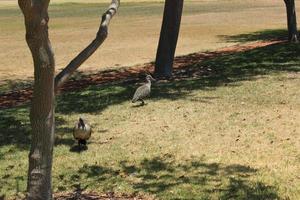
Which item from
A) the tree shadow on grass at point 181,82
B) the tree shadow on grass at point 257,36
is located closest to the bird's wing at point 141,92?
the tree shadow on grass at point 181,82

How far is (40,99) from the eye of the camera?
Answer: 23.0ft

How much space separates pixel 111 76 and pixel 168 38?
3747 millimetres

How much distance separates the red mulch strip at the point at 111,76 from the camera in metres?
20.1

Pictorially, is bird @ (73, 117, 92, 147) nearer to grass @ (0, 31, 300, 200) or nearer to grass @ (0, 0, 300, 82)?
grass @ (0, 31, 300, 200)

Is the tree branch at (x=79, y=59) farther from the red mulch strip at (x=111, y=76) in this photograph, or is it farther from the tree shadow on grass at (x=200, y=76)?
the red mulch strip at (x=111, y=76)

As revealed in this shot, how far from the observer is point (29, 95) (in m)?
20.7

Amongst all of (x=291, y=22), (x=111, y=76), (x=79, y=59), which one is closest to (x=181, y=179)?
(x=79, y=59)

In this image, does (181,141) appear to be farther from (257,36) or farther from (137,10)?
(137,10)

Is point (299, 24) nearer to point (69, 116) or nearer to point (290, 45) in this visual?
point (290, 45)

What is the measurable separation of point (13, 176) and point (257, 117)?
6.21m

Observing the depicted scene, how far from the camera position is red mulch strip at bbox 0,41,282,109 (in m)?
20.1

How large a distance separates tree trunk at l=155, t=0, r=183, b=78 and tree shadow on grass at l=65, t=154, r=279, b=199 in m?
10.2

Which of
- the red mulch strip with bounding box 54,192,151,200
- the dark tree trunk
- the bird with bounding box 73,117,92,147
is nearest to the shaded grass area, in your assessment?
the dark tree trunk

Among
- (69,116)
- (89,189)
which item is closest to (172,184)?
(89,189)
